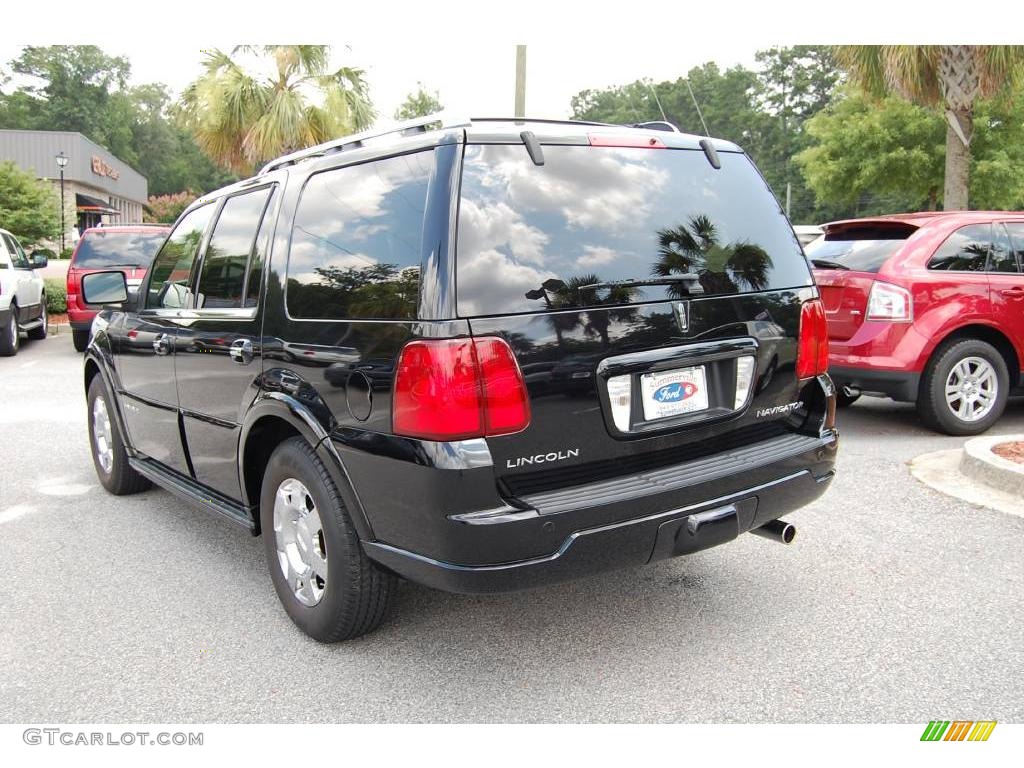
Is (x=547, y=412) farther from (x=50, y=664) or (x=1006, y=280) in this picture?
(x=1006, y=280)

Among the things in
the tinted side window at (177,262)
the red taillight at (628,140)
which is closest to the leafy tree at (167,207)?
the tinted side window at (177,262)

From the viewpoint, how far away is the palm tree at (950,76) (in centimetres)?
1183

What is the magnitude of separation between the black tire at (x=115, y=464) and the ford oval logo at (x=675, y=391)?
11.6 ft

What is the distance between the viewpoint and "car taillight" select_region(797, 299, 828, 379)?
10.9 ft

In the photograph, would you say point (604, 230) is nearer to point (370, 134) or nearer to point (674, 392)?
point (674, 392)

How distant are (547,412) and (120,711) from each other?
174 cm

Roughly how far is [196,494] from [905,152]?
23522mm

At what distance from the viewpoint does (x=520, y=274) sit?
2643 millimetres

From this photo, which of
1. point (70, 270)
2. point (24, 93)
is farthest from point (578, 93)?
point (70, 270)

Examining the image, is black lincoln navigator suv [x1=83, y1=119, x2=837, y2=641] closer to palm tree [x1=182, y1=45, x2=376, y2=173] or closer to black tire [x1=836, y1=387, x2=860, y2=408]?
black tire [x1=836, y1=387, x2=860, y2=408]

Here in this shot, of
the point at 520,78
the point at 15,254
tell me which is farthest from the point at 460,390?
the point at 15,254

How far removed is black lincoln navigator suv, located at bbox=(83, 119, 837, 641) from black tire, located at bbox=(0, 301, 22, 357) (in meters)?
9.90

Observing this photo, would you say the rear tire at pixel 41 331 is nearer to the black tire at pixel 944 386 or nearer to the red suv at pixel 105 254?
the red suv at pixel 105 254

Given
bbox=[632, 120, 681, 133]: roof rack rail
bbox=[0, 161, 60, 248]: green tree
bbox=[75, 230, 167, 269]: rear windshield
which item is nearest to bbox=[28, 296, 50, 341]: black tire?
bbox=[75, 230, 167, 269]: rear windshield
